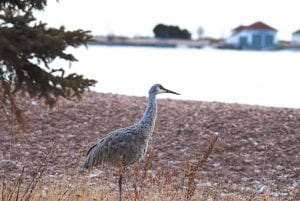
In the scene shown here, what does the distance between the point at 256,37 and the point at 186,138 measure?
70.1m

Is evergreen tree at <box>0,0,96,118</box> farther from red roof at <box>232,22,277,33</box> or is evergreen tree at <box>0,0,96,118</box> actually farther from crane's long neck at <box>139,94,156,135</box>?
red roof at <box>232,22,277,33</box>

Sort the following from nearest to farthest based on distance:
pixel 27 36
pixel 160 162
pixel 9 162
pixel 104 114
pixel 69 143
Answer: pixel 27 36 → pixel 9 162 → pixel 160 162 → pixel 69 143 → pixel 104 114

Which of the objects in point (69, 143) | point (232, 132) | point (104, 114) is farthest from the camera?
point (104, 114)

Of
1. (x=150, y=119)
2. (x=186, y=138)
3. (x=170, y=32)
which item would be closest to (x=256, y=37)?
(x=170, y=32)

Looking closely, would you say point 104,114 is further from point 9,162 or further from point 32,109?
point 9,162

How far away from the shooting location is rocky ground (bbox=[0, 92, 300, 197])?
1056 centimetres

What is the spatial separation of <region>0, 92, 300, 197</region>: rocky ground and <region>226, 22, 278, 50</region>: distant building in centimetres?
6285

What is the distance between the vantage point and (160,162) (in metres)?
11.4

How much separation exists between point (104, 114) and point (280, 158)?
428 cm

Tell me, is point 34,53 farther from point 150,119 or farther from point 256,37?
point 256,37

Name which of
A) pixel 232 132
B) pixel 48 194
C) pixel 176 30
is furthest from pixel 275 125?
pixel 176 30

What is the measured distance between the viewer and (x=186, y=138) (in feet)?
42.5

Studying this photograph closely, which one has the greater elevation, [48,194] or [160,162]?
[48,194]

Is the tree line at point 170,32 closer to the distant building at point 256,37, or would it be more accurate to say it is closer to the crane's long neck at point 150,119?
the distant building at point 256,37
